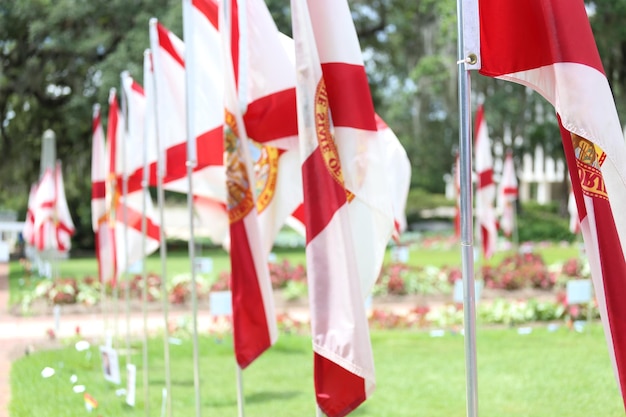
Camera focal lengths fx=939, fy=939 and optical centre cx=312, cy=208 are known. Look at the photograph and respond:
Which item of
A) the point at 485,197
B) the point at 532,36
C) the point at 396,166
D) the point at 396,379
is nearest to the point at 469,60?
the point at 532,36

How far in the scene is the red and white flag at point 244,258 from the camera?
18.0 feet

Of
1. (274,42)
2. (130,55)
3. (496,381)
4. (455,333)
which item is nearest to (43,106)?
(130,55)

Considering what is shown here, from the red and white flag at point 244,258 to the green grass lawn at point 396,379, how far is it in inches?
113

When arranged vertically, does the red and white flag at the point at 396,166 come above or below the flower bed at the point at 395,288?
above

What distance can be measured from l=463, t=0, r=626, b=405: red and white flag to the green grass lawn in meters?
4.22

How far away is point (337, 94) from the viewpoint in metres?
4.79

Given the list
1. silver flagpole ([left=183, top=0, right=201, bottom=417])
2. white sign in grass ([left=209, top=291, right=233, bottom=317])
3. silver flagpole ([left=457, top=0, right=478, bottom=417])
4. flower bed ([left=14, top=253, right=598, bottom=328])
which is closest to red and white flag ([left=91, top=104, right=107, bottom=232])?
white sign in grass ([left=209, top=291, right=233, bottom=317])

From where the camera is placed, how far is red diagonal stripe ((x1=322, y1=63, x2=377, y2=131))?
187 inches

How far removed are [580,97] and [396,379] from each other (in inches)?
246

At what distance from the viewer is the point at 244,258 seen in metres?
5.48

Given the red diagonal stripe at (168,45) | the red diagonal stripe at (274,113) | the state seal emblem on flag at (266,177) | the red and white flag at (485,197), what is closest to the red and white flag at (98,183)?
the red diagonal stripe at (168,45)

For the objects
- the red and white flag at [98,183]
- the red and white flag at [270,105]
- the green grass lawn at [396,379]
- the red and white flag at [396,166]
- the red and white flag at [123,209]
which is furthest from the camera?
the red and white flag at [98,183]

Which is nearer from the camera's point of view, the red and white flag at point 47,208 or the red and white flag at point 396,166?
the red and white flag at point 396,166

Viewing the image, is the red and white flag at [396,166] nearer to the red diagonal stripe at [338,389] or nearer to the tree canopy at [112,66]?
the red diagonal stripe at [338,389]
